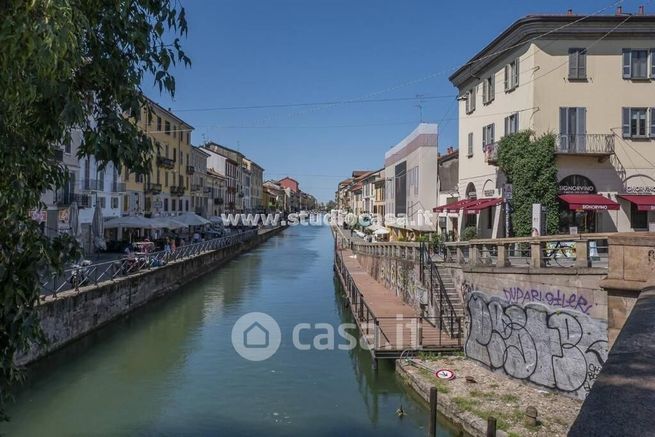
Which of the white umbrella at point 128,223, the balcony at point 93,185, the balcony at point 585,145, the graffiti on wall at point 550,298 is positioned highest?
the balcony at point 585,145

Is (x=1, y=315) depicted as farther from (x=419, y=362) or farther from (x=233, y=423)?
(x=419, y=362)

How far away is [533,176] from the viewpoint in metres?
20.6

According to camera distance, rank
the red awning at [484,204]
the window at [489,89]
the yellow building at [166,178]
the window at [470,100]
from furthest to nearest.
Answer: the yellow building at [166,178]
the window at [470,100]
the window at [489,89]
the red awning at [484,204]

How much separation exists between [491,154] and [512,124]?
1.67 m

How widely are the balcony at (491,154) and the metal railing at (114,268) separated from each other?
1623cm

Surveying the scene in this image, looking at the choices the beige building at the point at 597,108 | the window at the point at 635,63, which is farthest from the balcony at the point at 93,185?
the window at the point at 635,63

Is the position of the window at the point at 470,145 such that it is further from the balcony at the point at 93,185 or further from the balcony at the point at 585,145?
the balcony at the point at 93,185

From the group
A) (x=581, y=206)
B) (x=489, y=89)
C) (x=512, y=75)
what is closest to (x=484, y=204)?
(x=581, y=206)

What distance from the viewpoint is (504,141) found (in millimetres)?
21859

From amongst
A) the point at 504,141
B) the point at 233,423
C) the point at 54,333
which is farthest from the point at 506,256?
the point at 54,333

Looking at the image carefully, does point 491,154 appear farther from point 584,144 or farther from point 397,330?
point 397,330

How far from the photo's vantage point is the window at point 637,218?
20.5 m

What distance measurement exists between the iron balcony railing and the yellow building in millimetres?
27789

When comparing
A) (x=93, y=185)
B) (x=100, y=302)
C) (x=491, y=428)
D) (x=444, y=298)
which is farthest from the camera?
(x=93, y=185)
